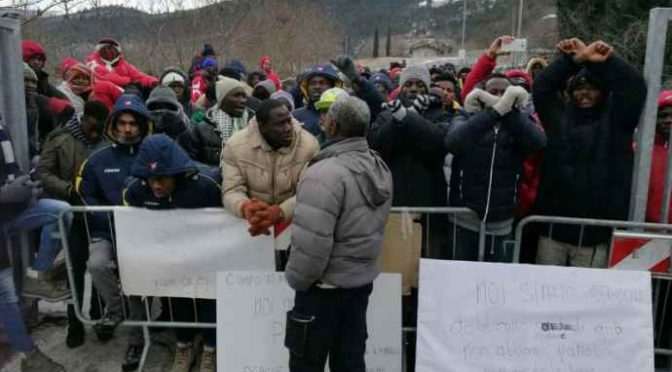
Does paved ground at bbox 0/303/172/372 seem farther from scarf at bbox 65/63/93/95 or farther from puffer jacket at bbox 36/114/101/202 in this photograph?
scarf at bbox 65/63/93/95

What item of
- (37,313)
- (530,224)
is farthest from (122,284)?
(530,224)

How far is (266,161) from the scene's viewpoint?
3848 mm

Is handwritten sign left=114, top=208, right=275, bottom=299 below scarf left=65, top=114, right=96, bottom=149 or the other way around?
below

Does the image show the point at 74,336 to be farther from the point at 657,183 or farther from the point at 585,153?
the point at 657,183

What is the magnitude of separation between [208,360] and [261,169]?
149 cm

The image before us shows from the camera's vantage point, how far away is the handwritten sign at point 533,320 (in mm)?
3631

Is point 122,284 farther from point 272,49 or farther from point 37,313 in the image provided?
point 272,49

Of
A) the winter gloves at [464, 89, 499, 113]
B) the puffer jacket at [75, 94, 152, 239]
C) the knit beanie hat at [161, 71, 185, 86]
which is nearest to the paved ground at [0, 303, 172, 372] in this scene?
the puffer jacket at [75, 94, 152, 239]

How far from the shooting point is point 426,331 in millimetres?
3729

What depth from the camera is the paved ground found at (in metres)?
4.34

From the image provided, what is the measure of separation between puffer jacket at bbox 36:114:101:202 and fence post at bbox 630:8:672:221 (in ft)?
13.2

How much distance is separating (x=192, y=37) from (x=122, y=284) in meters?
15.4

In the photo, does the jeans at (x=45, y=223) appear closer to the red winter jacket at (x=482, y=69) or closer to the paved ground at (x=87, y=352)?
the paved ground at (x=87, y=352)

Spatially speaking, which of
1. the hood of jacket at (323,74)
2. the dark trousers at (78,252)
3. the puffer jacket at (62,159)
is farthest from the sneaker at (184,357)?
the hood of jacket at (323,74)
